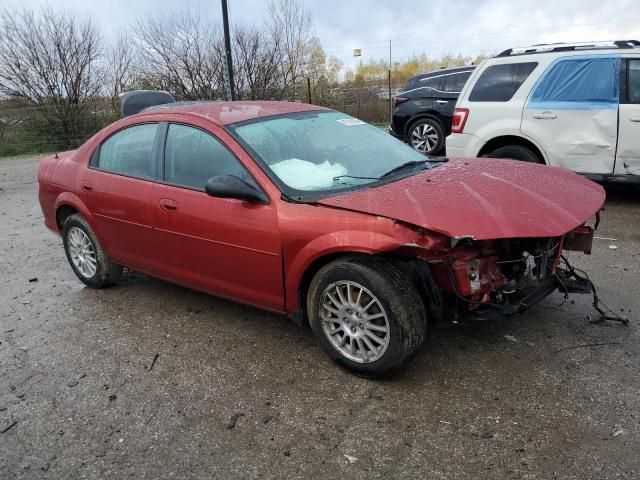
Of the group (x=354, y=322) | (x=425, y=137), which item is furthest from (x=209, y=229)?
(x=425, y=137)

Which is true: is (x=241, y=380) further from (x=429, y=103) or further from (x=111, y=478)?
(x=429, y=103)

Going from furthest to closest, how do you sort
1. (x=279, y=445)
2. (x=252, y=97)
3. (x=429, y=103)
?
(x=252, y=97) → (x=429, y=103) → (x=279, y=445)

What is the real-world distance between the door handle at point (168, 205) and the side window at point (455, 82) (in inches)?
312

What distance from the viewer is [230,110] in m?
4.00

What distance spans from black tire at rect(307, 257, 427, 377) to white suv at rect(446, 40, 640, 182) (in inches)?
171

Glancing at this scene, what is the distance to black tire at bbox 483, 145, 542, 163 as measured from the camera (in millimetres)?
6609

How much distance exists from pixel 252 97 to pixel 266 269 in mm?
15654

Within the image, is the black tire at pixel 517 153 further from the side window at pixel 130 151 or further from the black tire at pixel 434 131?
the side window at pixel 130 151

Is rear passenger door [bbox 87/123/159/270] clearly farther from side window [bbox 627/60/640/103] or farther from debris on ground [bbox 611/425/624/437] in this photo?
side window [bbox 627/60/640/103]

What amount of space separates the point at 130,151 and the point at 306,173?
1.63 m

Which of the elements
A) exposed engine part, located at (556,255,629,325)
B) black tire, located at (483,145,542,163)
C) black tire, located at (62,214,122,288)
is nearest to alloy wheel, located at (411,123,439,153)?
black tire, located at (483,145,542,163)

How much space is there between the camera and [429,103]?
1045 cm

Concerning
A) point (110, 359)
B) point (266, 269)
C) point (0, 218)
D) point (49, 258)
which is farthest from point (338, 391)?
point (0, 218)

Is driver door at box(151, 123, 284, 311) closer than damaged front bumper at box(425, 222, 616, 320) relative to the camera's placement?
No
